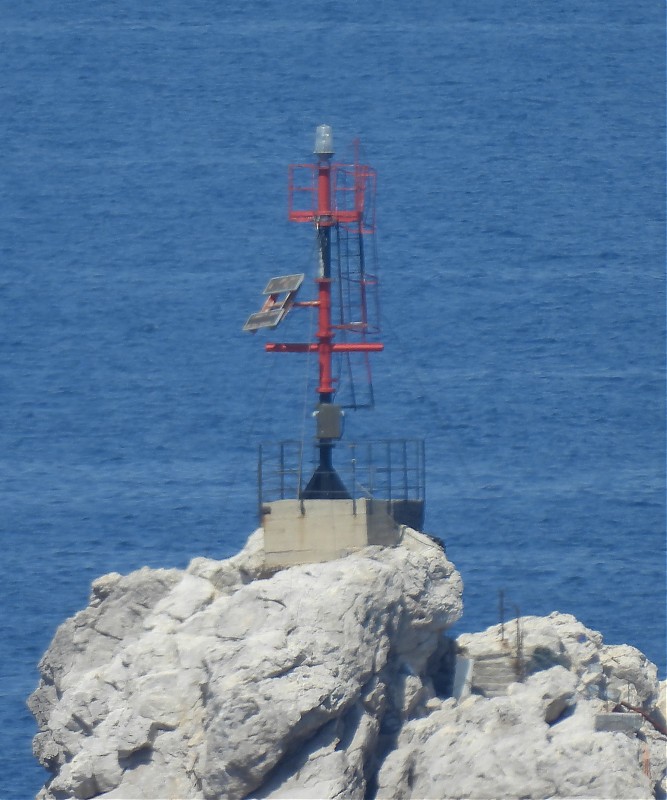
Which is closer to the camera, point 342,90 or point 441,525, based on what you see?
point 441,525

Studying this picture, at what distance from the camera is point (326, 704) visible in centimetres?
3375

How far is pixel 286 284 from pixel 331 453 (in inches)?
102

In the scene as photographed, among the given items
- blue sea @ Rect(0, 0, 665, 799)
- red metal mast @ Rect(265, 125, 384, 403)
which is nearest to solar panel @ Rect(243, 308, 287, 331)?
red metal mast @ Rect(265, 125, 384, 403)

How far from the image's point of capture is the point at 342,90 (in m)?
96.2

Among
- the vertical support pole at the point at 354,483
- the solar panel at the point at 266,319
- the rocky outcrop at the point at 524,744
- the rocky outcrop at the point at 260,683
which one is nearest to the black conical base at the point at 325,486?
the vertical support pole at the point at 354,483

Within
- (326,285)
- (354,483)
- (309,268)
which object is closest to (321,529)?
(354,483)

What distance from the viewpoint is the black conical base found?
3734 cm

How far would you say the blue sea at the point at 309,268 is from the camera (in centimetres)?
6738

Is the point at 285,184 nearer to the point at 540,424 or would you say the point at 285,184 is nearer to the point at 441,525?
the point at 540,424

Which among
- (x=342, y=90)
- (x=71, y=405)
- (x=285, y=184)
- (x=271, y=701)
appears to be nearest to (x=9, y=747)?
(x=271, y=701)

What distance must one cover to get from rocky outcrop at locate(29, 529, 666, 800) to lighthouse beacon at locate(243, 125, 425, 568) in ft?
1.91

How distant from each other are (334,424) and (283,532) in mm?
1731

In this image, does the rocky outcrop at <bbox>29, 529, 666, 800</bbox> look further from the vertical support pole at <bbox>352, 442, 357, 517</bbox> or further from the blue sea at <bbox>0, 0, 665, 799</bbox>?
the blue sea at <bbox>0, 0, 665, 799</bbox>

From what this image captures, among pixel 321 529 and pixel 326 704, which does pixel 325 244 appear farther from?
pixel 326 704
